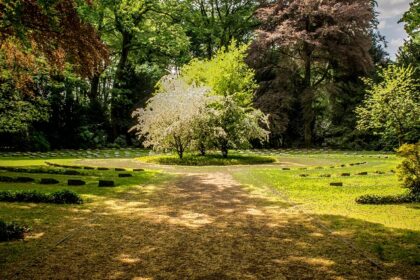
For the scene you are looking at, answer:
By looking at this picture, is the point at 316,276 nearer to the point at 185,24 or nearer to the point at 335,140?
the point at 335,140

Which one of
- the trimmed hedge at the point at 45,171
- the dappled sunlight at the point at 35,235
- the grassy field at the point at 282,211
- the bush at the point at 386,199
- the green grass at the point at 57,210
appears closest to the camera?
the grassy field at the point at 282,211

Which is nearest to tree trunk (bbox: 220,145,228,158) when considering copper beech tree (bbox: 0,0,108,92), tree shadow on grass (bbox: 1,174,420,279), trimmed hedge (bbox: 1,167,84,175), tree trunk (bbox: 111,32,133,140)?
trimmed hedge (bbox: 1,167,84,175)

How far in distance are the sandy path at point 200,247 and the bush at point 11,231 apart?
71 centimetres

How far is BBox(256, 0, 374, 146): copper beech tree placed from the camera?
25.7 meters

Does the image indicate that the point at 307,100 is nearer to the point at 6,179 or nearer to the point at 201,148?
the point at 201,148

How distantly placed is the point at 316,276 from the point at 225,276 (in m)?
0.92

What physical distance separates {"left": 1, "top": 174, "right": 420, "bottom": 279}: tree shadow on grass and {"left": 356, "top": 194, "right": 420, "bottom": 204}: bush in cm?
158

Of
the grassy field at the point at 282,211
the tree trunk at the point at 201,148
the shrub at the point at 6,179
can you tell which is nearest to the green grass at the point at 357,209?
the grassy field at the point at 282,211

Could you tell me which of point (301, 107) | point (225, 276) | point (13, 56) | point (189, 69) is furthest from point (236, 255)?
point (301, 107)

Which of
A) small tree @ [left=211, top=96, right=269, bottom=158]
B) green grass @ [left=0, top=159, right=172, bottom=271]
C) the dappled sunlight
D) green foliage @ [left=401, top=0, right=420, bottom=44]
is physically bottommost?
the dappled sunlight

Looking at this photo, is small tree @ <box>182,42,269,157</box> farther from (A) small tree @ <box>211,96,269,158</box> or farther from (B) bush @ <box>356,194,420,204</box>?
(B) bush @ <box>356,194,420,204</box>

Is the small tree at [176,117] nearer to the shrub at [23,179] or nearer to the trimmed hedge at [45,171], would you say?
the trimmed hedge at [45,171]

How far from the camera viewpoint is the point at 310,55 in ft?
91.8

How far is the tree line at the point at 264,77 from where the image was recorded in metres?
21.1
